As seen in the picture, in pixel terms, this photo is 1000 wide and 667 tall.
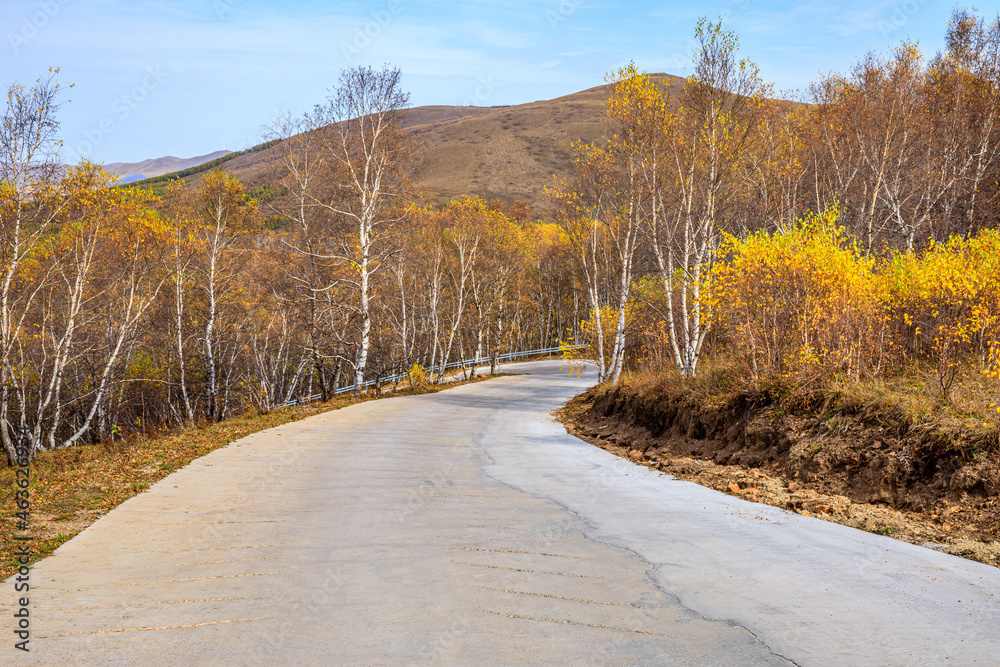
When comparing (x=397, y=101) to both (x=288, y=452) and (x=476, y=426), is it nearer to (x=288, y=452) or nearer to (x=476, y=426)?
(x=476, y=426)

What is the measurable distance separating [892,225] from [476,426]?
29.2 meters

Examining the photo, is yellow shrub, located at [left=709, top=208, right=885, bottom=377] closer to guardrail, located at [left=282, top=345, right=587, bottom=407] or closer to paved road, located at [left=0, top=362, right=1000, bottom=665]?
paved road, located at [left=0, top=362, right=1000, bottom=665]

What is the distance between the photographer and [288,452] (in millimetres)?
12727

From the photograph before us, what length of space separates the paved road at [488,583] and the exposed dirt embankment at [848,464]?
0.68 meters

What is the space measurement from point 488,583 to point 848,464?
19.4ft

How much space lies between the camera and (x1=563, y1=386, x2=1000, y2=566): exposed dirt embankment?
715 centimetres

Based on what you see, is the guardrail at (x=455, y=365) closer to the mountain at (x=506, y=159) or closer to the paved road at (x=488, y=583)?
the paved road at (x=488, y=583)

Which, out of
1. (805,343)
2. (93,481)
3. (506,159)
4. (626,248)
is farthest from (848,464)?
(506,159)

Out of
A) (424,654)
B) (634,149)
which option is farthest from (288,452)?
(634,149)

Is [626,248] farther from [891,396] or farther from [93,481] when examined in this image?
[93,481]

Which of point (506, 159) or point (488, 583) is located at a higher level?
point (506, 159)

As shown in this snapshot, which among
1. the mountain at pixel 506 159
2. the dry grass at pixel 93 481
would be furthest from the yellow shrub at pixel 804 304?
the mountain at pixel 506 159

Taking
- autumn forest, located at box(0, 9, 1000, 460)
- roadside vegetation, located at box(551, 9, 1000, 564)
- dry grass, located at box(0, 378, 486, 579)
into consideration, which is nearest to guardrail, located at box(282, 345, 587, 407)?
autumn forest, located at box(0, 9, 1000, 460)

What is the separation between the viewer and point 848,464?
8.91m
